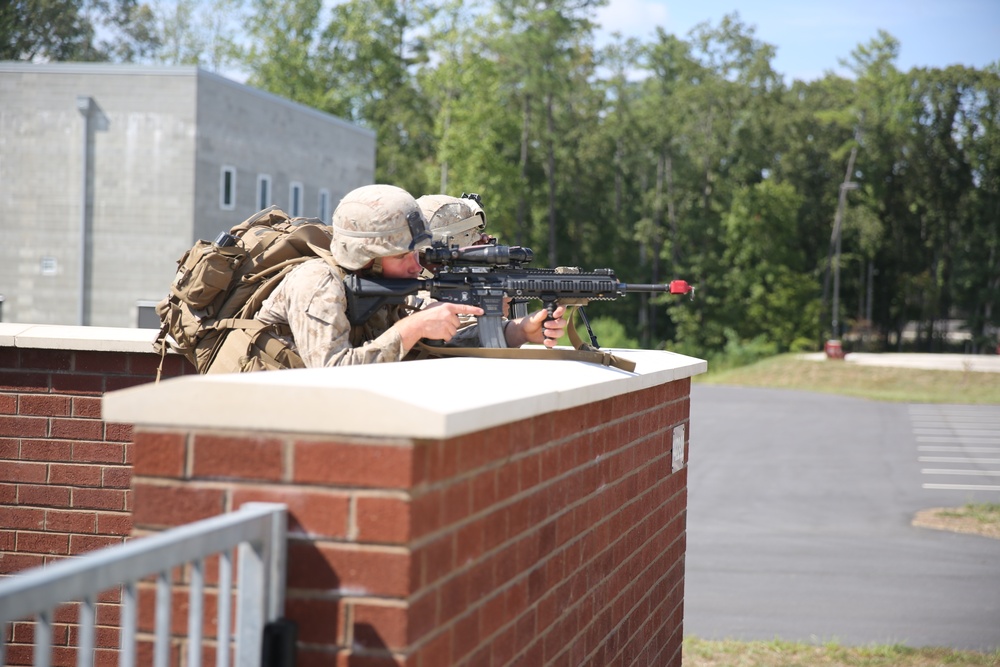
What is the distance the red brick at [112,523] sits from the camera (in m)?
4.79

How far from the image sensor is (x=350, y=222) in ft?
13.5

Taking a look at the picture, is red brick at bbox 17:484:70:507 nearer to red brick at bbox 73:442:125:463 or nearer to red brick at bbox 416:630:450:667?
red brick at bbox 73:442:125:463

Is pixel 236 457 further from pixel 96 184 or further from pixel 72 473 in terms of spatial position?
pixel 96 184

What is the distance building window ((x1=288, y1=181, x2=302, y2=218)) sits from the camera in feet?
118

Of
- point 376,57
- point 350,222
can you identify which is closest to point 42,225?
point 350,222

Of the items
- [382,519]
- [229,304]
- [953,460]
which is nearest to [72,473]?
[229,304]

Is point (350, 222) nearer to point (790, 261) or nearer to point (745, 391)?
point (745, 391)

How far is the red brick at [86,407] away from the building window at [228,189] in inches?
1108

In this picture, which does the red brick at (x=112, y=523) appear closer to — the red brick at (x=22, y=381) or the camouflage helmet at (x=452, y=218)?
the red brick at (x=22, y=381)

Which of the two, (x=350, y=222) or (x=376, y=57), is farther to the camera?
(x=376, y=57)

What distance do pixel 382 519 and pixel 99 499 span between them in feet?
9.72

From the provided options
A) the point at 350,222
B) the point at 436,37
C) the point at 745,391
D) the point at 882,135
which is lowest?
the point at 745,391

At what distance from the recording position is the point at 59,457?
4.85m

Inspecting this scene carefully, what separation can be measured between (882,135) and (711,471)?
48589 mm
